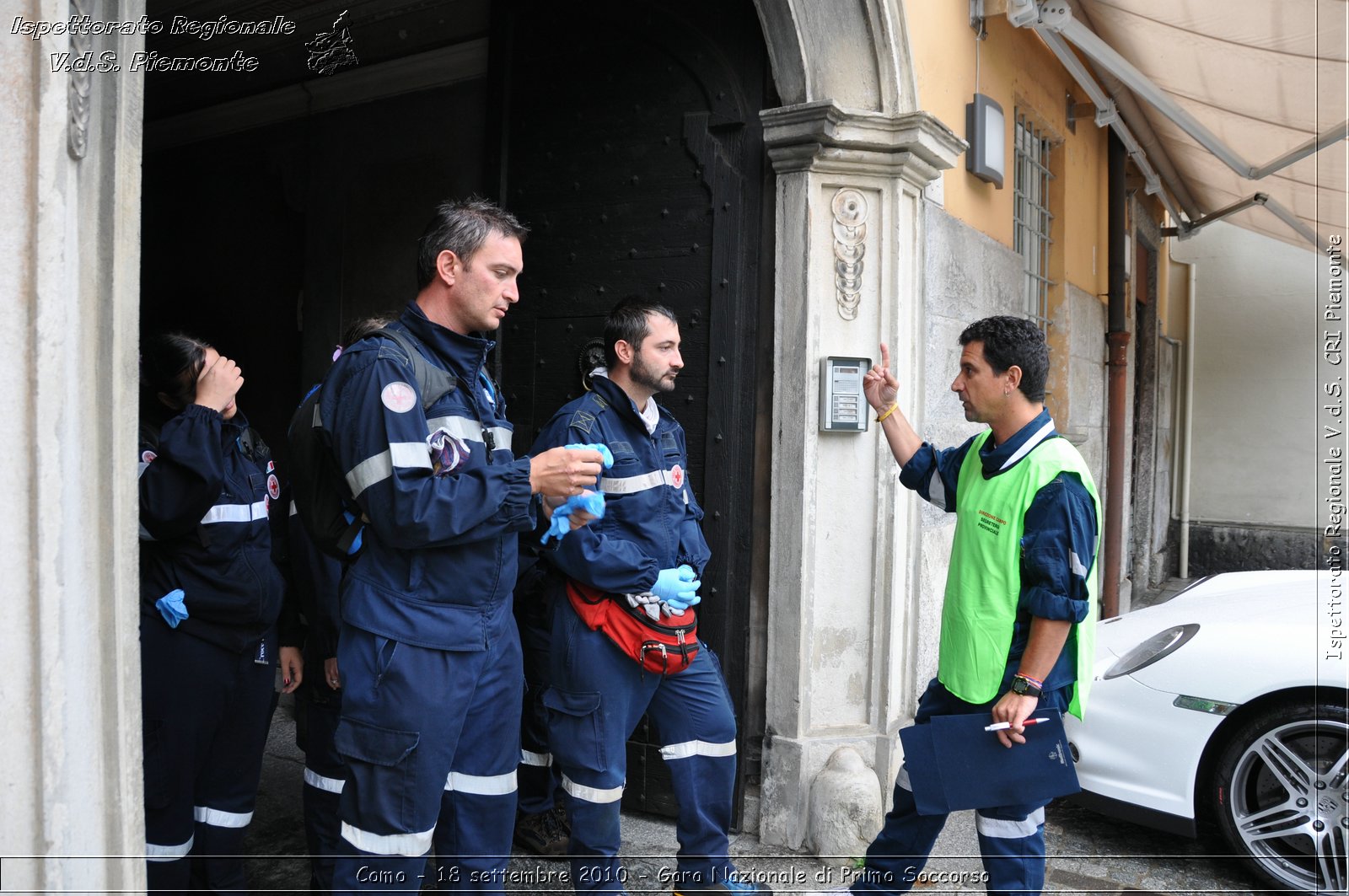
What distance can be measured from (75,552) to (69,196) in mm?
663

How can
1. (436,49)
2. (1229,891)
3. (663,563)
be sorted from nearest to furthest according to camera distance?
(663,563) < (1229,891) < (436,49)

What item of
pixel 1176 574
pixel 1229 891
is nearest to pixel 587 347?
pixel 1229 891

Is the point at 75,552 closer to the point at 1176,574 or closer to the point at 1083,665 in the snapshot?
the point at 1083,665

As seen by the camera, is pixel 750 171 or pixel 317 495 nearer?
pixel 317 495

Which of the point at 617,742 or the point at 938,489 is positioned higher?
the point at 938,489

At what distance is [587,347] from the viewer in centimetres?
464

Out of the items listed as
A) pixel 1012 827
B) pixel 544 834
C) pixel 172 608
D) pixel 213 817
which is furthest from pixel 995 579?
pixel 213 817

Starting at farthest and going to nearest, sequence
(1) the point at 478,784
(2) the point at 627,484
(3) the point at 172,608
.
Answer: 1. (2) the point at 627,484
2. (3) the point at 172,608
3. (1) the point at 478,784

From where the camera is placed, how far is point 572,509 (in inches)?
115

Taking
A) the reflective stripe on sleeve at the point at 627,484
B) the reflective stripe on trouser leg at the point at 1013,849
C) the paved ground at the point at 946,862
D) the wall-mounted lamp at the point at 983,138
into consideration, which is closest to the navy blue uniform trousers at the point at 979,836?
the reflective stripe on trouser leg at the point at 1013,849

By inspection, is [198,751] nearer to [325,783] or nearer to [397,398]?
[325,783]

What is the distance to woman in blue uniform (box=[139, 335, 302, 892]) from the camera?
3.01 meters

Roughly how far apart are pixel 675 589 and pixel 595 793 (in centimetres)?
70

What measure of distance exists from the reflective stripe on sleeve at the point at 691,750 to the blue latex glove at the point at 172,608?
1.60 m
